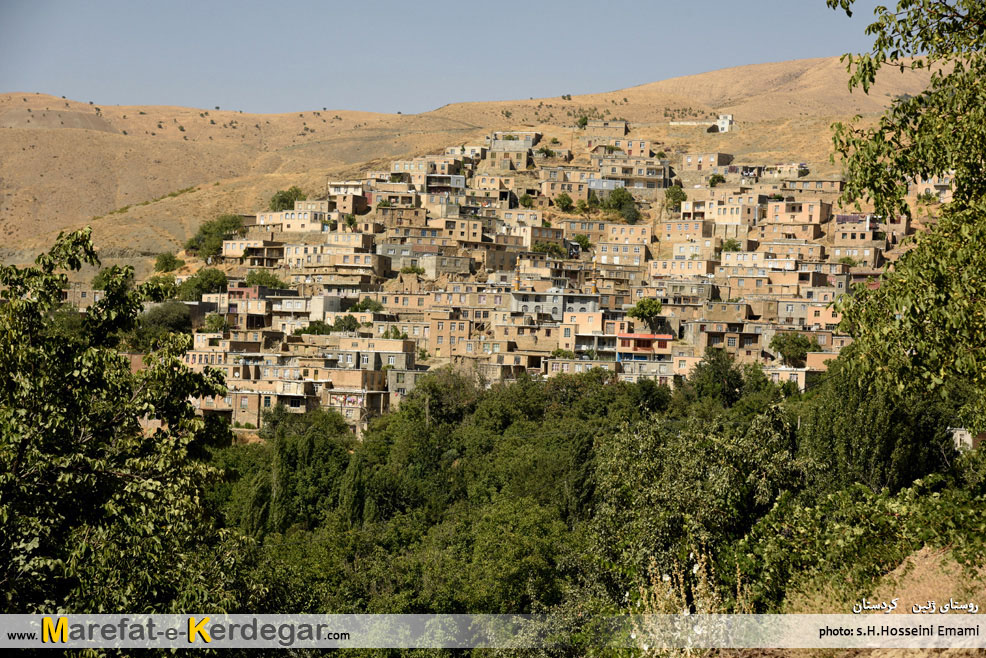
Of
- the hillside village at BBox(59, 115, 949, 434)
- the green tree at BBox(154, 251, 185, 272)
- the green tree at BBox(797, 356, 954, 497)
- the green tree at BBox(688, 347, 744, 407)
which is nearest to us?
the green tree at BBox(797, 356, 954, 497)

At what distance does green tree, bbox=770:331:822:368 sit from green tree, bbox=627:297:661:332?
181 inches

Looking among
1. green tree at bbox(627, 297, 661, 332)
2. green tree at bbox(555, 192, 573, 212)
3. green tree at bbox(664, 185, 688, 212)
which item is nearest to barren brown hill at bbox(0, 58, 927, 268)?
green tree at bbox(664, 185, 688, 212)

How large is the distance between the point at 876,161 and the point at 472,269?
4507 cm

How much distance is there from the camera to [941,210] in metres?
8.84

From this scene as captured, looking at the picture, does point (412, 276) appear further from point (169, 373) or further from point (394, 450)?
point (169, 373)

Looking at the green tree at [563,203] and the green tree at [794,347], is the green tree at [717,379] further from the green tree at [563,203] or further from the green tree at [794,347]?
the green tree at [563,203]

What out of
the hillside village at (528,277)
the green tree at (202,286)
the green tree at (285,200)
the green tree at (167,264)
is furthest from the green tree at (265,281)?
the green tree at (285,200)

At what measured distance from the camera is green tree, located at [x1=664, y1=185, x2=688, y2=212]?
2613 inches

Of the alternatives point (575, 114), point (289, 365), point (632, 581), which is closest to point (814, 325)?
point (289, 365)

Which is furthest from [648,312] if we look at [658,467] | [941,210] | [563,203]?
[941,210]

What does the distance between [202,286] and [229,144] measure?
292 feet

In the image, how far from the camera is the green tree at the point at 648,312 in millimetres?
44719

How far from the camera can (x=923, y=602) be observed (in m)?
7.69

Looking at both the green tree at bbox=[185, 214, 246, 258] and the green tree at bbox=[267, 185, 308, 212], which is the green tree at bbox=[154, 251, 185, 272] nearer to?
the green tree at bbox=[185, 214, 246, 258]
